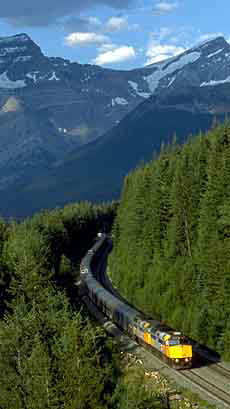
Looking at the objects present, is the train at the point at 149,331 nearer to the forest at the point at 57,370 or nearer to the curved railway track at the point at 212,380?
the curved railway track at the point at 212,380

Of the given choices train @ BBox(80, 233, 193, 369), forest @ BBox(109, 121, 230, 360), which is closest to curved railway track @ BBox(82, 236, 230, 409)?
train @ BBox(80, 233, 193, 369)

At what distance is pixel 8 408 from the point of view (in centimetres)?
3334

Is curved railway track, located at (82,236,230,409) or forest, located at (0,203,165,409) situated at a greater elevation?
forest, located at (0,203,165,409)

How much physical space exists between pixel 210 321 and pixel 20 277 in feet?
65.2

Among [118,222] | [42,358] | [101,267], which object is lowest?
[101,267]

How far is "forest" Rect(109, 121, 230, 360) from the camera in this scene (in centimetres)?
6279

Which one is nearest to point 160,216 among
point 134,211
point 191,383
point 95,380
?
point 134,211

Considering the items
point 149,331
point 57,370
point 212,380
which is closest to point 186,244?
point 149,331

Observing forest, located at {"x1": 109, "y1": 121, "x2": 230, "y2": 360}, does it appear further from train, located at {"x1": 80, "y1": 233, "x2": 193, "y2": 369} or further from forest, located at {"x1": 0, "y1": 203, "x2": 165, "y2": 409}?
forest, located at {"x1": 0, "y1": 203, "x2": 165, "y2": 409}

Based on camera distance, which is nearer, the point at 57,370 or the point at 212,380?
the point at 57,370

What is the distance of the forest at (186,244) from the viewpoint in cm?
6279

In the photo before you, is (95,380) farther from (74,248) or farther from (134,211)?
(74,248)

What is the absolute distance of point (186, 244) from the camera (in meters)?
80.3

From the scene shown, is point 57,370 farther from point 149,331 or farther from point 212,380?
point 149,331
